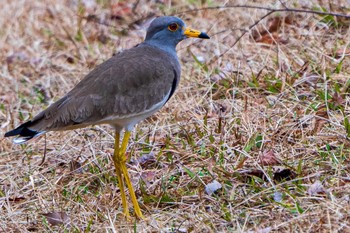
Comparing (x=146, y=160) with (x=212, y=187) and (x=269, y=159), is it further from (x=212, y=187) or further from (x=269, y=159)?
(x=269, y=159)

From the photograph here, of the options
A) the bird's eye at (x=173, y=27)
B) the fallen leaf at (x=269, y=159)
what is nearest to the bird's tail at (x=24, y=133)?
the bird's eye at (x=173, y=27)

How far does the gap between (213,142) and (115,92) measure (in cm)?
97

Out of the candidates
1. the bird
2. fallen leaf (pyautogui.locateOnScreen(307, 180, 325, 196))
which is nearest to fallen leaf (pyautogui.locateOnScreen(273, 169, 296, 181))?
fallen leaf (pyautogui.locateOnScreen(307, 180, 325, 196))

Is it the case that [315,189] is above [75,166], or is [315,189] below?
above

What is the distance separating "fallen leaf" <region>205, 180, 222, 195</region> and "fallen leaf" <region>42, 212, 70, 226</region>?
3.07ft

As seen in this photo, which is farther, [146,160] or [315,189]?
[146,160]

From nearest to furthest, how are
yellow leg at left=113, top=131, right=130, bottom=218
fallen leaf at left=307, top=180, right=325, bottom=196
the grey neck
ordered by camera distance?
fallen leaf at left=307, top=180, right=325, bottom=196 < yellow leg at left=113, top=131, right=130, bottom=218 < the grey neck

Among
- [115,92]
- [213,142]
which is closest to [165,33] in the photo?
[115,92]

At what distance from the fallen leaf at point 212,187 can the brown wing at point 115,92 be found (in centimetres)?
67

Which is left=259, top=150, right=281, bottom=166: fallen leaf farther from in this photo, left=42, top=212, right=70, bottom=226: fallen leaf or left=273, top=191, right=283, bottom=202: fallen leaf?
left=42, top=212, right=70, bottom=226: fallen leaf

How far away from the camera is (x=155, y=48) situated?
Answer: 18.1 ft

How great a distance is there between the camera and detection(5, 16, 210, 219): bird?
4.95 meters

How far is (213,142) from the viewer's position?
5.65 m

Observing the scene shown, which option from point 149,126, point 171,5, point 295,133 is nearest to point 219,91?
point 149,126
